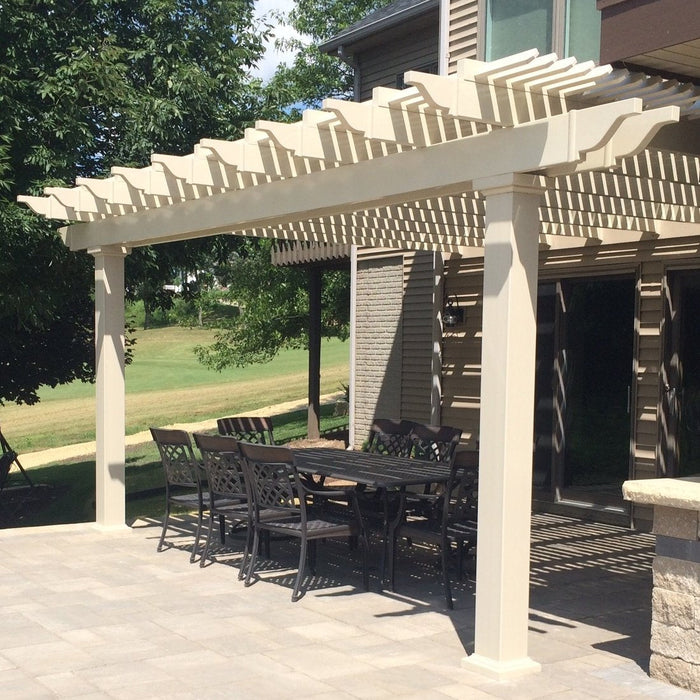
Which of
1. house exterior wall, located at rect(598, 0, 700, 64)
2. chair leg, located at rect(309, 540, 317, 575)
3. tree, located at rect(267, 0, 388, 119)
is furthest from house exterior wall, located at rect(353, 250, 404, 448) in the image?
tree, located at rect(267, 0, 388, 119)

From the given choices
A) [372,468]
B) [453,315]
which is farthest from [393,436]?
[453,315]

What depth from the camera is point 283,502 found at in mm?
6500

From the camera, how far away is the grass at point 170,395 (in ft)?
90.3

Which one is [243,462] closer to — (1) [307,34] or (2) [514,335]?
(2) [514,335]

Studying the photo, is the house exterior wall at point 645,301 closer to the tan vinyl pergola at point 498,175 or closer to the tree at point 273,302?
the tan vinyl pergola at point 498,175

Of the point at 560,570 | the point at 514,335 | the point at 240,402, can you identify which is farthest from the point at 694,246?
the point at 240,402

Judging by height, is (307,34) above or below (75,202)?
above

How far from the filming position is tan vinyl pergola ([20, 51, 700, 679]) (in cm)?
454

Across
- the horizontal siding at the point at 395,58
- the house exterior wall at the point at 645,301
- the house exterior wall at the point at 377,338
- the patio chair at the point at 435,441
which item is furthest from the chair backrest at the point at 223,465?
the horizontal siding at the point at 395,58

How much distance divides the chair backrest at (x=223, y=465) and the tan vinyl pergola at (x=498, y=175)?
165 centimetres

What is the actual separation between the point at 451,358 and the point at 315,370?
5734 millimetres

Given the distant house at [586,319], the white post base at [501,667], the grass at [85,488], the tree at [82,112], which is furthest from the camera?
the grass at [85,488]

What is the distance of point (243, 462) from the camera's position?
655cm

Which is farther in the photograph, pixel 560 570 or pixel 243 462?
pixel 560 570
